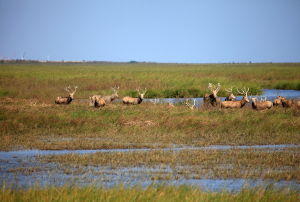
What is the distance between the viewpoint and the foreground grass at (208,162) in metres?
13.9

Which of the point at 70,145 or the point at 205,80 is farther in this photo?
the point at 205,80

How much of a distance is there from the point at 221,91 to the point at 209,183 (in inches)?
1112

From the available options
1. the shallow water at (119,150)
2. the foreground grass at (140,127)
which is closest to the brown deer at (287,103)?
the foreground grass at (140,127)

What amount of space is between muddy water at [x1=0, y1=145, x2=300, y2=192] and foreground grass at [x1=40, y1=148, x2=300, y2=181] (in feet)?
0.93

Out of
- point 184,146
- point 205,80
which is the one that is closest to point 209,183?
point 184,146

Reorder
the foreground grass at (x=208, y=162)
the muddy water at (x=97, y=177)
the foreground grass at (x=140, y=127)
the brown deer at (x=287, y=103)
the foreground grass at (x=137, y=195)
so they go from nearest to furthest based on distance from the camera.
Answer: the foreground grass at (x=137, y=195) < the muddy water at (x=97, y=177) < the foreground grass at (x=208, y=162) < the foreground grass at (x=140, y=127) < the brown deer at (x=287, y=103)

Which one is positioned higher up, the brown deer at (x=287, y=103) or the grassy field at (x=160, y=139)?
the brown deer at (x=287, y=103)

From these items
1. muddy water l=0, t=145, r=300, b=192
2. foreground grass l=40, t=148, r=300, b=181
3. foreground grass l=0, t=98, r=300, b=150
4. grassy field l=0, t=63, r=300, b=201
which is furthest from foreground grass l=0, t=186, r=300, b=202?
foreground grass l=0, t=98, r=300, b=150

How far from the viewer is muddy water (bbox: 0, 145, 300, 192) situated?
498 inches

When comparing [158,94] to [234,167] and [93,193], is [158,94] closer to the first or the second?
[234,167]

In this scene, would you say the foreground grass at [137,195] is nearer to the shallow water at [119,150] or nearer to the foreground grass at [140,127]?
Answer: the shallow water at [119,150]

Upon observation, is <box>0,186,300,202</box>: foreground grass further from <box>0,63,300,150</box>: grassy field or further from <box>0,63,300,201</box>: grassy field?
<box>0,63,300,150</box>: grassy field

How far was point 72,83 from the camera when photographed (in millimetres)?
52094

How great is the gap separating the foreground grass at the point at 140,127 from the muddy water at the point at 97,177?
10.6 ft
